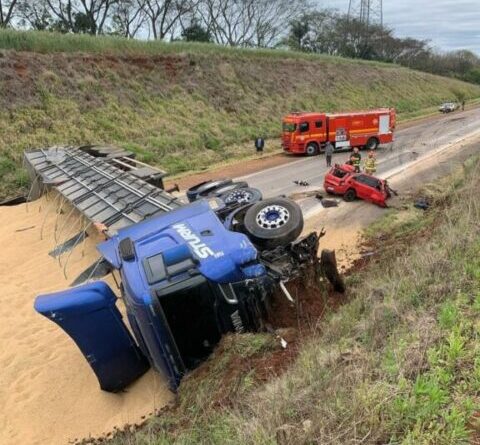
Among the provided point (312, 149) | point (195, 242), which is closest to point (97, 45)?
point (312, 149)

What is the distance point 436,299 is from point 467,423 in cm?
211

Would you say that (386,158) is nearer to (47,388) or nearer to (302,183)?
(302,183)

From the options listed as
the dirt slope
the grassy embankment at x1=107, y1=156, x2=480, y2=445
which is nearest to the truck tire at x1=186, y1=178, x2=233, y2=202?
the dirt slope

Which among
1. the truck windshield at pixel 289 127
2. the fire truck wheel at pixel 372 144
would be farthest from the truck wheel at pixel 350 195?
the fire truck wheel at pixel 372 144

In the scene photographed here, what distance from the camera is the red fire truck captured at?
2623 cm

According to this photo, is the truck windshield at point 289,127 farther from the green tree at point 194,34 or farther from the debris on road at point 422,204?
the green tree at point 194,34

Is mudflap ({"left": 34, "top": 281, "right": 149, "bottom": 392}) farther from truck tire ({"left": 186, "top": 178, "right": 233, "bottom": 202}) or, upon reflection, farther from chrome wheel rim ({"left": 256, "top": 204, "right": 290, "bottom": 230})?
truck tire ({"left": 186, "top": 178, "right": 233, "bottom": 202})

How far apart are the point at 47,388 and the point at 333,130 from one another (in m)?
22.4

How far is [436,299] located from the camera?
5152 mm

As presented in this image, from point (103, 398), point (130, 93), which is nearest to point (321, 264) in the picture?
point (103, 398)

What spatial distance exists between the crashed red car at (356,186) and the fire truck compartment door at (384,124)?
12359 mm

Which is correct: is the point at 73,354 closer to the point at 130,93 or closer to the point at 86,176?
the point at 86,176

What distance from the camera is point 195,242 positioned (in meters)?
6.02

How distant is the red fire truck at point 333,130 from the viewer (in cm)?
2623
